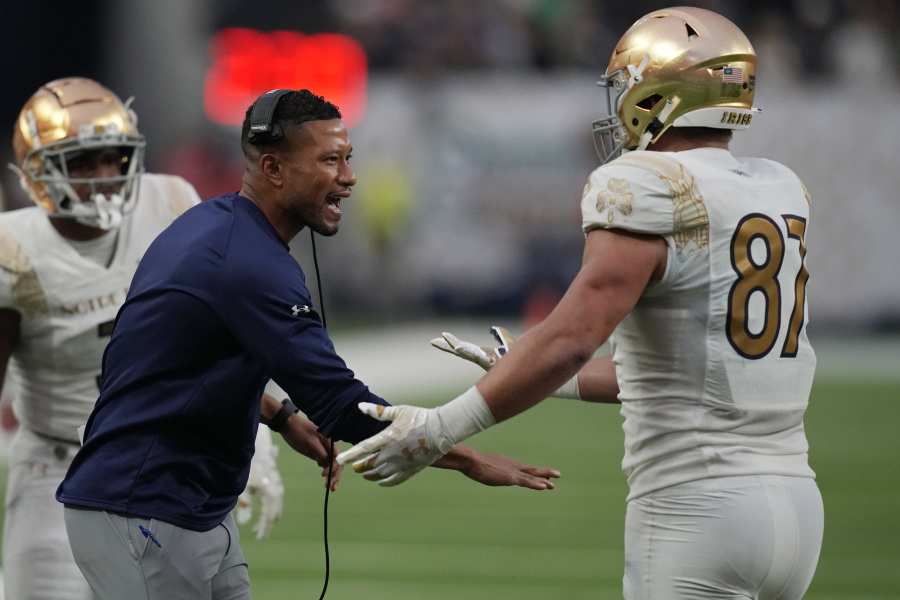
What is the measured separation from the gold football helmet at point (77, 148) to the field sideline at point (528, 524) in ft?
7.01

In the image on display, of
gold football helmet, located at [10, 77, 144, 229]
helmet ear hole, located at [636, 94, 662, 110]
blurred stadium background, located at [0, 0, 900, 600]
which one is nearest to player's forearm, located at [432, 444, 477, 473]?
helmet ear hole, located at [636, 94, 662, 110]

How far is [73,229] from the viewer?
14.4ft

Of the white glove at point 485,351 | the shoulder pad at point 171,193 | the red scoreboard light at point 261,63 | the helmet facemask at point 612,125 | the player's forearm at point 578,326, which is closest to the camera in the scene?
the player's forearm at point 578,326

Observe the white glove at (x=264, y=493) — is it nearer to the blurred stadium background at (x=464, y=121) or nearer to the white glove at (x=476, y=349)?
the white glove at (x=476, y=349)

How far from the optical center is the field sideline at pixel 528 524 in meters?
6.20

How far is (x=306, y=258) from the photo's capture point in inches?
704

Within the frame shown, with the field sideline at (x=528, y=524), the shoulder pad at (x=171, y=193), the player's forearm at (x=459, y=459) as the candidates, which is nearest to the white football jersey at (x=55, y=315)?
the shoulder pad at (x=171, y=193)

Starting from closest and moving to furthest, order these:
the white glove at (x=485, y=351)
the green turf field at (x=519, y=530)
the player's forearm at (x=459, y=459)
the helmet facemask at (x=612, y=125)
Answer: the helmet facemask at (x=612, y=125)
the player's forearm at (x=459, y=459)
the white glove at (x=485, y=351)
the green turf field at (x=519, y=530)

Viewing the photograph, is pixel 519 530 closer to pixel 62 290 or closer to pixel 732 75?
pixel 62 290

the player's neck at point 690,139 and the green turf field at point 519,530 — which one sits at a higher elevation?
the player's neck at point 690,139

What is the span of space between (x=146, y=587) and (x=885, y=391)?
32.2 feet

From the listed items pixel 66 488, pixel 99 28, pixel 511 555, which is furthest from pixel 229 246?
pixel 99 28

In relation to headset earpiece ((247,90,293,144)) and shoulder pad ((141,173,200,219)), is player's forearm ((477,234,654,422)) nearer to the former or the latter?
headset earpiece ((247,90,293,144))

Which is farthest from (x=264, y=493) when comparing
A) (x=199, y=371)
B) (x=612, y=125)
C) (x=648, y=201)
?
(x=648, y=201)
